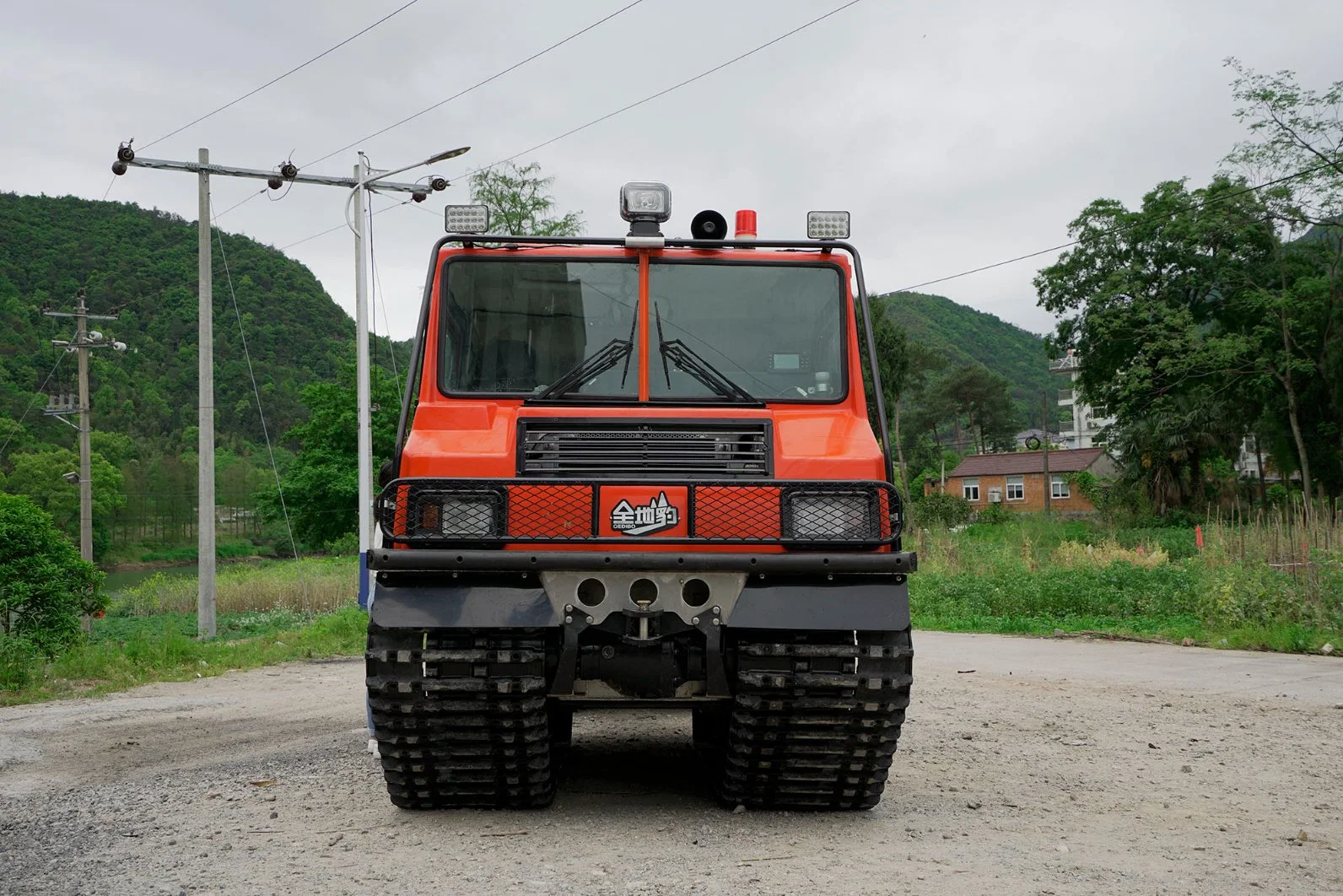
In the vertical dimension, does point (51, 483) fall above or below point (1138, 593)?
above

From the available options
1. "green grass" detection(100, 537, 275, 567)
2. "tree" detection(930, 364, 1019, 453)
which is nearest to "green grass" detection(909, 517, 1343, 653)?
"green grass" detection(100, 537, 275, 567)

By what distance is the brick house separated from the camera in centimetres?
8756

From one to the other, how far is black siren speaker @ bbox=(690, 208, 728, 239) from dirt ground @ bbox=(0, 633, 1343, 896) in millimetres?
3127

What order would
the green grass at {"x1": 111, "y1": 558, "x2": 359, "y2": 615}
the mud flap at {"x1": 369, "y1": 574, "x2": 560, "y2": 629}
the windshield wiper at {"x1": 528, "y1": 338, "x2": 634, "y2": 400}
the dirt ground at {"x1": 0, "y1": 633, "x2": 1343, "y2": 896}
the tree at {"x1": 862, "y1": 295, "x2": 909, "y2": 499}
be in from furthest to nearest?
the tree at {"x1": 862, "y1": 295, "x2": 909, "y2": 499}
the green grass at {"x1": 111, "y1": 558, "x2": 359, "y2": 615}
the windshield wiper at {"x1": 528, "y1": 338, "x2": 634, "y2": 400}
the mud flap at {"x1": 369, "y1": 574, "x2": 560, "y2": 629}
the dirt ground at {"x1": 0, "y1": 633, "x2": 1343, "y2": 896}

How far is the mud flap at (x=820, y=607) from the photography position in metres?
5.49

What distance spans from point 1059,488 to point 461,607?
87.6m

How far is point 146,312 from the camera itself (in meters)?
51.0

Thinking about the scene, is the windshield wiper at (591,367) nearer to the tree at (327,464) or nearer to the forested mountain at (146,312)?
the forested mountain at (146,312)

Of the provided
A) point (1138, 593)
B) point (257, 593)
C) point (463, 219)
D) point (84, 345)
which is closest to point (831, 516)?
point (463, 219)

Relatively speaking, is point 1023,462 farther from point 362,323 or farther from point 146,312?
point 362,323

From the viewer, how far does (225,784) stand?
7.13 m

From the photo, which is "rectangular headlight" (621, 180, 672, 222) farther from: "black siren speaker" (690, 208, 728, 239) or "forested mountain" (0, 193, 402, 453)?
"forested mountain" (0, 193, 402, 453)

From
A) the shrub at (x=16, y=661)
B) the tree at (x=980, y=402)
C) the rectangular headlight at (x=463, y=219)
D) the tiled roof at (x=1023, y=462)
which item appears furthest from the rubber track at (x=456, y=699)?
the tree at (x=980, y=402)

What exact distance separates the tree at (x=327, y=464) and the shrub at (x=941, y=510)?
2420 centimetres
